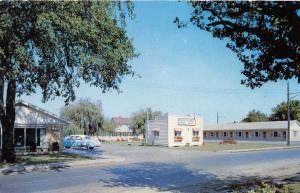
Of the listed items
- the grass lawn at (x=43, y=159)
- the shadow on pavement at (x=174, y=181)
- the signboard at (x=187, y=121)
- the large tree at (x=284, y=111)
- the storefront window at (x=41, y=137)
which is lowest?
the grass lawn at (x=43, y=159)

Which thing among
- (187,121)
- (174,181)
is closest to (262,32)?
(174,181)

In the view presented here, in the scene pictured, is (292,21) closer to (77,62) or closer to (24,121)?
(77,62)

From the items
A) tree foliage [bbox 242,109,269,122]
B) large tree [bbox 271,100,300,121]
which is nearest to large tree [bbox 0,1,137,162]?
large tree [bbox 271,100,300,121]

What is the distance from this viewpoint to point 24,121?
37.1 m

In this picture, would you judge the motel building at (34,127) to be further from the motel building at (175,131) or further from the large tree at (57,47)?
the motel building at (175,131)

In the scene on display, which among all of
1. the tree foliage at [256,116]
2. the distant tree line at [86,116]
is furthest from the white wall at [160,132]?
the tree foliage at [256,116]

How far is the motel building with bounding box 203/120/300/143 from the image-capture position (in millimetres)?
67250

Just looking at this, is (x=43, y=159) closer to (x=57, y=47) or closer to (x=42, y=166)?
(x=42, y=166)

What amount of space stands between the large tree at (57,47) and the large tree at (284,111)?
65802mm

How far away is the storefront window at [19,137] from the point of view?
37.2 m

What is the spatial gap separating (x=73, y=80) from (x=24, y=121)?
1423 cm

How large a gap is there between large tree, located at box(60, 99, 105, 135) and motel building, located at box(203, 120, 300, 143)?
23.9 m

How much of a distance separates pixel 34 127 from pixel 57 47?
62.2 feet

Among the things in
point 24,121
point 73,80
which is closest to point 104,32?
point 73,80
